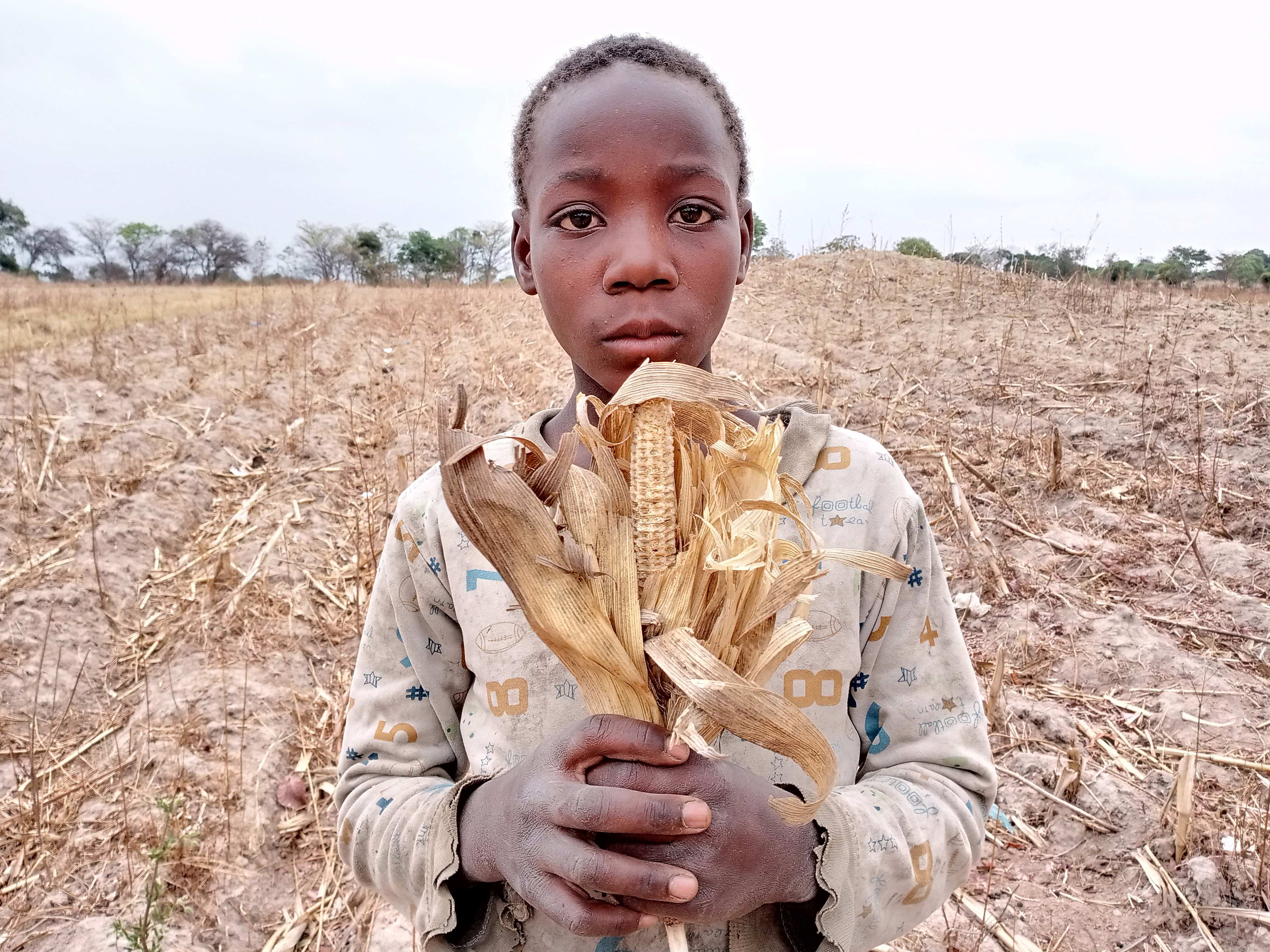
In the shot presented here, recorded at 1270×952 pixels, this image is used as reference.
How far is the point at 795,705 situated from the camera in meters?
1.03

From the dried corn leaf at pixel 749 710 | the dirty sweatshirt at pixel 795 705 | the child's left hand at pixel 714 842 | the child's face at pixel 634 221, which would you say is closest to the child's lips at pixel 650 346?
the child's face at pixel 634 221

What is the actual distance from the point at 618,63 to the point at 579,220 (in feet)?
0.72

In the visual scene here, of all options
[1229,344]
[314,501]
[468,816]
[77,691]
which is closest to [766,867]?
[468,816]

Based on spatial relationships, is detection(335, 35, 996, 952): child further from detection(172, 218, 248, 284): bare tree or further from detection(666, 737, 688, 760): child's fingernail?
detection(172, 218, 248, 284): bare tree


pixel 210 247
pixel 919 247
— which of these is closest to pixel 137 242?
pixel 210 247

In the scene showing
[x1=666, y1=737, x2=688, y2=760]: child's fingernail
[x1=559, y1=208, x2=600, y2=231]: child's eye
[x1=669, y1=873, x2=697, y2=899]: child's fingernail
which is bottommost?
[x1=669, y1=873, x2=697, y2=899]: child's fingernail

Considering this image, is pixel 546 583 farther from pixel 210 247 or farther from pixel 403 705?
pixel 210 247

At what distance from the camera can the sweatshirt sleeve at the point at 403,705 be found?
104cm

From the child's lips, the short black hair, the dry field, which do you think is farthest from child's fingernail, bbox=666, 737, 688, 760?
the dry field

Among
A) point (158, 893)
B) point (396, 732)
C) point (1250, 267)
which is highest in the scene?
point (1250, 267)

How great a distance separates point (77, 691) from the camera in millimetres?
3434

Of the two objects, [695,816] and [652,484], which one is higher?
[652,484]

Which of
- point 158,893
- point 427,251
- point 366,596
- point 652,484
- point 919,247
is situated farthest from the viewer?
point 427,251

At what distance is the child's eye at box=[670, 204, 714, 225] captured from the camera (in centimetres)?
102
